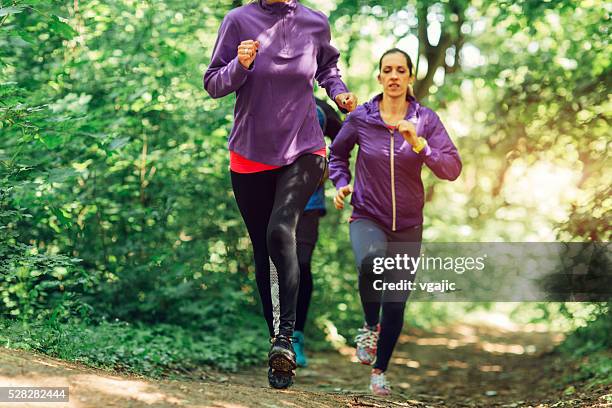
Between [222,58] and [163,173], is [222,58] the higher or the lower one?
the lower one

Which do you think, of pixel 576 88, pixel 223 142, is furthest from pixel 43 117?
pixel 576 88

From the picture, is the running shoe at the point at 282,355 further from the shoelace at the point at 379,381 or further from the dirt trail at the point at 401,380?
the shoelace at the point at 379,381

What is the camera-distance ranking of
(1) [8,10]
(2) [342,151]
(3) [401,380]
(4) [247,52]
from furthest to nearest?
1. (3) [401,380]
2. (2) [342,151]
3. (1) [8,10]
4. (4) [247,52]

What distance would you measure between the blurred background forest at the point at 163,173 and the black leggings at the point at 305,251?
0.86 m

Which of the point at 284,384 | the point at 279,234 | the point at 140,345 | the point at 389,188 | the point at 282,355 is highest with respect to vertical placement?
the point at 389,188

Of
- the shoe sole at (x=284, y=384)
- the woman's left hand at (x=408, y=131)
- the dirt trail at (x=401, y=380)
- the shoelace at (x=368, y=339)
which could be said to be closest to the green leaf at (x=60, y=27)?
the dirt trail at (x=401, y=380)

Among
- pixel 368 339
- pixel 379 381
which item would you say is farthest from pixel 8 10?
pixel 379 381

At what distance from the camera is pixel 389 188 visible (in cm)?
542

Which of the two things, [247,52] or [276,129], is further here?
[276,129]

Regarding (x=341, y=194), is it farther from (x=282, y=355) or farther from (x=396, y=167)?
(x=282, y=355)

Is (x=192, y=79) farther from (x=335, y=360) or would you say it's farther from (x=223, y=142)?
(x=335, y=360)

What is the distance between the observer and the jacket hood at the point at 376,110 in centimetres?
553

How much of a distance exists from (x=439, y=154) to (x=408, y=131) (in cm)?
36

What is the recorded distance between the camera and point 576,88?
795cm
